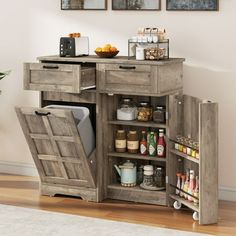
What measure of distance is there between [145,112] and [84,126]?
18.1 inches

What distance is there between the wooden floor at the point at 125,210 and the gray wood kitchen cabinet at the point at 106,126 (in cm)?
8

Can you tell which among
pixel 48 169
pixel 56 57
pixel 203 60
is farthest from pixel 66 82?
pixel 203 60

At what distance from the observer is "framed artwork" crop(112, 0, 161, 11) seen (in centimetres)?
504

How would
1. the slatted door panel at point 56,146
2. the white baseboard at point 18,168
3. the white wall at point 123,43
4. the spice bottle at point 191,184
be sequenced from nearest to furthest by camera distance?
the spice bottle at point 191,184
the slatted door panel at point 56,146
the white wall at point 123,43
the white baseboard at point 18,168

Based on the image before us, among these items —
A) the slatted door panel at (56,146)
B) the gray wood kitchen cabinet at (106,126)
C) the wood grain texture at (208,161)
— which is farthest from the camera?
the slatted door panel at (56,146)

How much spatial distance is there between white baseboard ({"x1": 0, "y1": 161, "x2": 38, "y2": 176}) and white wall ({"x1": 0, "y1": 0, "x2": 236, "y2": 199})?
0.12 ft

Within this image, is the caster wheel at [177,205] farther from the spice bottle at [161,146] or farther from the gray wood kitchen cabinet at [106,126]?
the spice bottle at [161,146]

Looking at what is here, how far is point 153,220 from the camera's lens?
4461 mm

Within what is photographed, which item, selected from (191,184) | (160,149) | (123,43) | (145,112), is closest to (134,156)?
(160,149)

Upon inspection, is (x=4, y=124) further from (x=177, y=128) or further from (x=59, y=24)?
(x=177, y=128)

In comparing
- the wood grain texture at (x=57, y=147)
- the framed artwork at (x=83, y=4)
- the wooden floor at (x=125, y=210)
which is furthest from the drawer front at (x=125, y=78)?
the wooden floor at (x=125, y=210)

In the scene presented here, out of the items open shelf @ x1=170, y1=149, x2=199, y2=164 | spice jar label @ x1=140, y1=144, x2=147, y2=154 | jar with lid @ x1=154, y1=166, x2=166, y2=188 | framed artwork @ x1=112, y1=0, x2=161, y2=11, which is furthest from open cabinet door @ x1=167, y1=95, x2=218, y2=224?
framed artwork @ x1=112, y1=0, x2=161, y2=11

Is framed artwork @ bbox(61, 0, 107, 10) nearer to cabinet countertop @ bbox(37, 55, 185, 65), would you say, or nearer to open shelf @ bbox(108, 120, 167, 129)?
cabinet countertop @ bbox(37, 55, 185, 65)

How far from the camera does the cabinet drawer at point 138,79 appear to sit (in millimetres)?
4535
